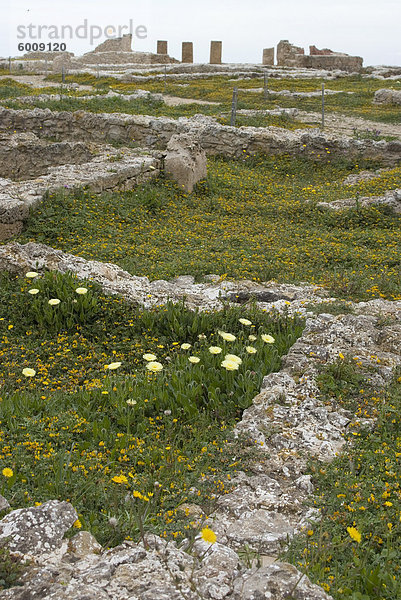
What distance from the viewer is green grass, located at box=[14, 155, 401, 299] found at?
8.11 metres

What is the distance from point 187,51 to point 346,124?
93.9ft

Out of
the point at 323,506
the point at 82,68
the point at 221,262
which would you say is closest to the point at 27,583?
the point at 323,506

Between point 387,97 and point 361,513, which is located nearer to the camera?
point 361,513

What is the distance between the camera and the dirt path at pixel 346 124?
729 inches

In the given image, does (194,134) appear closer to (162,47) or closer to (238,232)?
(238,232)

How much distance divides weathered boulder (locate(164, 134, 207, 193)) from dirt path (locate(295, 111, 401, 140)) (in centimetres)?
751

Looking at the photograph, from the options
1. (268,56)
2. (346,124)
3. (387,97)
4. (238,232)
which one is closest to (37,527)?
(238,232)

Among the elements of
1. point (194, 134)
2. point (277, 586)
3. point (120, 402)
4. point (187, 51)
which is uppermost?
point (187, 51)

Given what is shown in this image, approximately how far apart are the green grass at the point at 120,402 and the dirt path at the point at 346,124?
46.5ft

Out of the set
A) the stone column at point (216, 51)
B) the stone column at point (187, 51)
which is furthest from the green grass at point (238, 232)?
the stone column at point (187, 51)

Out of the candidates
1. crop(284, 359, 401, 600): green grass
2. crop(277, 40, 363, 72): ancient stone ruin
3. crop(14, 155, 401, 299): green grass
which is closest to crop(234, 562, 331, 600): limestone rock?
crop(284, 359, 401, 600): green grass

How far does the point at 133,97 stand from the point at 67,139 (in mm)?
6160

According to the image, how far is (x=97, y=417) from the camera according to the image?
4.33 metres

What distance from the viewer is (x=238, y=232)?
1019 centimetres
